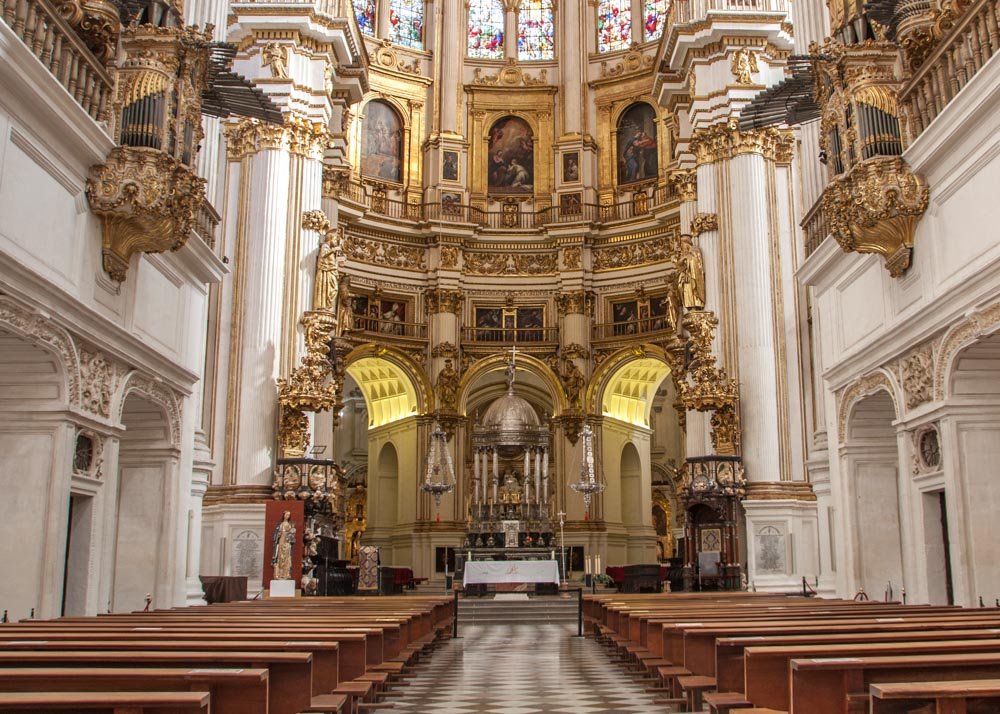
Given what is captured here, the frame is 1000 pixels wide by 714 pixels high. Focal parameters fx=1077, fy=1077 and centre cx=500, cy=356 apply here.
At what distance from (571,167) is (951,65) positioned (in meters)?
24.9

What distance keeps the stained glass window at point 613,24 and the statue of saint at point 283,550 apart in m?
23.5

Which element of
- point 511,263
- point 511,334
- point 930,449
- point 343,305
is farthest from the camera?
point 511,263

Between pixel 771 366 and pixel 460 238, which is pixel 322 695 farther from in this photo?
pixel 460 238

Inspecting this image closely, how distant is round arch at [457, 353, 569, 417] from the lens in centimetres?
3344

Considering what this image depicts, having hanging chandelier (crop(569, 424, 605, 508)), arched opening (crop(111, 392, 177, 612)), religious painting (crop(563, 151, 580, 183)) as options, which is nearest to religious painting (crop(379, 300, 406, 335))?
religious painting (crop(563, 151, 580, 183))

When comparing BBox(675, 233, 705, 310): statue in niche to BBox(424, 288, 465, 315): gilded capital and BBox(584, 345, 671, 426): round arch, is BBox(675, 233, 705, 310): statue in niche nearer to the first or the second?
BBox(584, 345, 671, 426): round arch

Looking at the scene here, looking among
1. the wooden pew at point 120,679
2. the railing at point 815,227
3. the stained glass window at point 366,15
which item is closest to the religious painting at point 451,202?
the stained glass window at point 366,15

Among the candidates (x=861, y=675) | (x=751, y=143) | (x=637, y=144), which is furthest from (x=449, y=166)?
(x=861, y=675)

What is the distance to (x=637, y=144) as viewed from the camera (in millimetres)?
35656

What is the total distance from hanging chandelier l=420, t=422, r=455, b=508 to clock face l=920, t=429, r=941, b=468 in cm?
1715

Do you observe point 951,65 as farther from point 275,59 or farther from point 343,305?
point 343,305

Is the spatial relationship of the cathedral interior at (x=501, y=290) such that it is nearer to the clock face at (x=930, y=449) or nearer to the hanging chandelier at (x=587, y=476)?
the clock face at (x=930, y=449)

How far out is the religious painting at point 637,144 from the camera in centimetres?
3525

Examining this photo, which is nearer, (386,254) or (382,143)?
(386,254)
